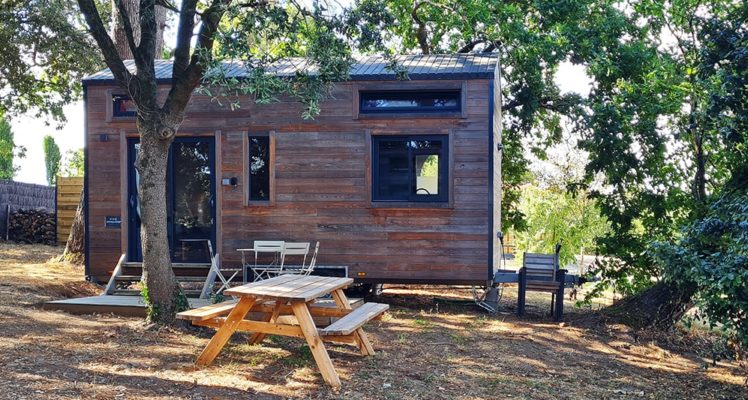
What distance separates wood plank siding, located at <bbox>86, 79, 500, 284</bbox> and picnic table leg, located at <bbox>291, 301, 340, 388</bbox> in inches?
173

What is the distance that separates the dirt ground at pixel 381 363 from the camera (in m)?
5.28

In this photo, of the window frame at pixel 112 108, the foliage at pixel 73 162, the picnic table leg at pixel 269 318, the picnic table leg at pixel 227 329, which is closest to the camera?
the picnic table leg at pixel 227 329

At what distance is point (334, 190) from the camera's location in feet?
32.2

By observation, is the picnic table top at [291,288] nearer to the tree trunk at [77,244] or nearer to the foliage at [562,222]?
the tree trunk at [77,244]

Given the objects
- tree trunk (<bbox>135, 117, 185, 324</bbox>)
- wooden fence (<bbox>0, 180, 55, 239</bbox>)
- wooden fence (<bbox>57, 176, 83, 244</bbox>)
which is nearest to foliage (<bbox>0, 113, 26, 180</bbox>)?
wooden fence (<bbox>0, 180, 55, 239</bbox>)

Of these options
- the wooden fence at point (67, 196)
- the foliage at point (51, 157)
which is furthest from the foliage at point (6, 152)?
the wooden fence at point (67, 196)

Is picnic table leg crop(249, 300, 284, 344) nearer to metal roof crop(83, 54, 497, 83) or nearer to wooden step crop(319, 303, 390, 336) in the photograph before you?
wooden step crop(319, 303, 390, 336)

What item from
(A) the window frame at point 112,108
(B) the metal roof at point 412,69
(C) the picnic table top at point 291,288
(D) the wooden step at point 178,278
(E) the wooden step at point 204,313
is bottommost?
(D) the wooden step at point 178,278

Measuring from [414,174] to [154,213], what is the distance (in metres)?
3.91

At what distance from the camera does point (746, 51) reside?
6.18 m

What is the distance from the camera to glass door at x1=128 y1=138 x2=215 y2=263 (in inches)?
397

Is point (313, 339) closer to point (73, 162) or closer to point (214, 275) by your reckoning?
point (214, 275)

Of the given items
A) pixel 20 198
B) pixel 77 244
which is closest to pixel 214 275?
pixel 77 244

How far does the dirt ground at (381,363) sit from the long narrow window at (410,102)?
281 centimetres
